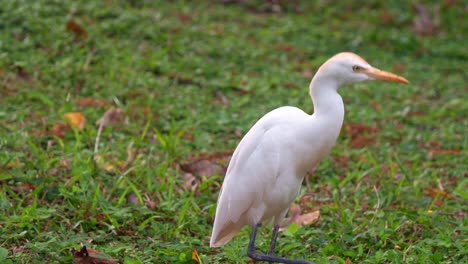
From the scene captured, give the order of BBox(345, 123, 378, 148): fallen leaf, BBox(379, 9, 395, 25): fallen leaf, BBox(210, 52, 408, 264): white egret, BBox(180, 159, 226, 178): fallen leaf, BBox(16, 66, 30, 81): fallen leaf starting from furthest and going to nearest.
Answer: BBox(379, 9, 395, 25): fallen leaf → BBox(16, 66, 30, 81): fallen leaf → BBox(345, 123, 378, 148): fallen leaf → BBox(180, 159, 226, 178): fallen leaf → BBox(210, 52, 408, 264): white egret

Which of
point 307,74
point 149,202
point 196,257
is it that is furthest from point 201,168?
point 307,74

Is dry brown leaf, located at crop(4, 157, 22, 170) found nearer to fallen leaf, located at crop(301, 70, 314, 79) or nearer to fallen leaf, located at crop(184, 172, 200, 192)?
fallen leaf, located at crop(184, 172, 200, 192)

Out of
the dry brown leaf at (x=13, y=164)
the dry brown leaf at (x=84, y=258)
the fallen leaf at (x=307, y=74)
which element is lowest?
the fallen leaf at (x=307, y=74)

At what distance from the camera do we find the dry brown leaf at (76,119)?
16.4 ft

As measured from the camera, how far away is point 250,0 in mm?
8781

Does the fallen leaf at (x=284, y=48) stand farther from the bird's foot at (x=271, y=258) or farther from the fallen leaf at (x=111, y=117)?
the bird's foot at (x=271, y=258)

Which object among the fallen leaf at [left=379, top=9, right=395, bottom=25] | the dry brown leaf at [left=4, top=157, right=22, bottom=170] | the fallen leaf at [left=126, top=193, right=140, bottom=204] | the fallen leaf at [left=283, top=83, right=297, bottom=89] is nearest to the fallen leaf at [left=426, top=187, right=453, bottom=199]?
the fallen leaf at [left=126, top=193, right=140, bottom=204]

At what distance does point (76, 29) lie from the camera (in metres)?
6.46

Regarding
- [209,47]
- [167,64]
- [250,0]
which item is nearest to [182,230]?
[167,64]

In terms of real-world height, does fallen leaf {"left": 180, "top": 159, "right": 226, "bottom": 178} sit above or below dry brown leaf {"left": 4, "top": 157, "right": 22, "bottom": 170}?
below

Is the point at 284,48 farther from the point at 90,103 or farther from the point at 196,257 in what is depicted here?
the point at 196,257

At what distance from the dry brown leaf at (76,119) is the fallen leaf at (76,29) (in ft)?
4.98

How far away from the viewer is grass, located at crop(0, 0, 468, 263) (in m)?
3.89

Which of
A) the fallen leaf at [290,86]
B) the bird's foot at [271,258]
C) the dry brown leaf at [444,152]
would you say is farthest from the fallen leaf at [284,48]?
the bird's foot at [271,258]
